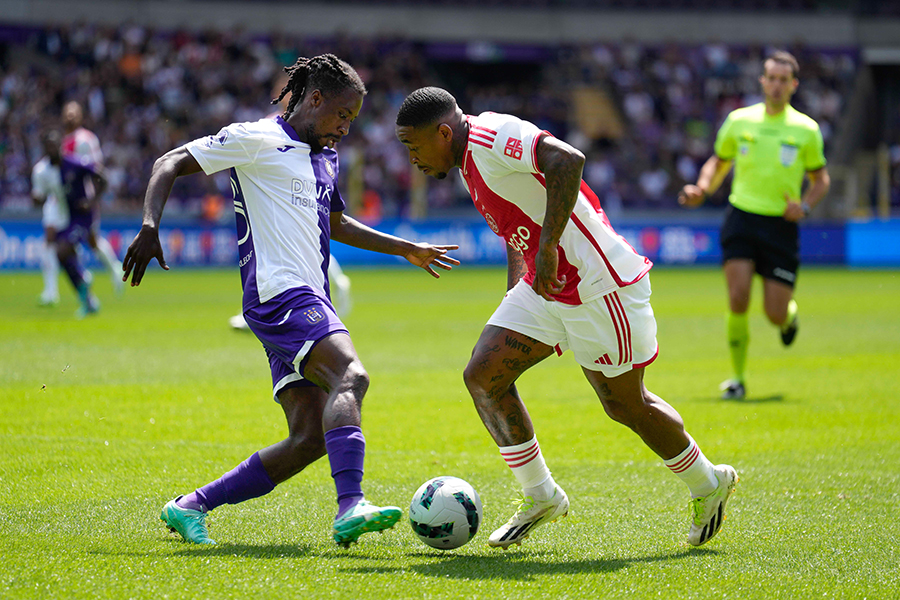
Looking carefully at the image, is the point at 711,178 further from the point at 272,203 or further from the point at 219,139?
the point at 219,139

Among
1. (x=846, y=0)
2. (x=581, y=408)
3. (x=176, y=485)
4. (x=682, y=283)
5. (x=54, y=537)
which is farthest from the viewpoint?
(x=846, y=0)

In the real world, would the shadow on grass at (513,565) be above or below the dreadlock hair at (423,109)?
below

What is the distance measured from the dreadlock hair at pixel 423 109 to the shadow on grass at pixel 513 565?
177 cm

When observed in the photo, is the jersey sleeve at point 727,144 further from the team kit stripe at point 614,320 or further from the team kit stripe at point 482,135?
the team kit stripe at point 482,135

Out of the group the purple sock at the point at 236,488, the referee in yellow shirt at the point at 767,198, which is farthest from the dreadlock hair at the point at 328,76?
the referee in yellow shirt at the point at 767,198

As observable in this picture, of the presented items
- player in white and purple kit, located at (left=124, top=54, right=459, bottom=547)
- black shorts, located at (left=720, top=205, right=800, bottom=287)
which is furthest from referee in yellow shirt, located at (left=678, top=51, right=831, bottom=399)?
player in white and purple kit, located at (left=124, top=54, right=459, bottom=547)

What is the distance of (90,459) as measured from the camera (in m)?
5.86

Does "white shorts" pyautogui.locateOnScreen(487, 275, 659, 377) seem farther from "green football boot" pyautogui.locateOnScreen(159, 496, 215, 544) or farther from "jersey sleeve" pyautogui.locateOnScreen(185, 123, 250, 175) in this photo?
"green football boot" pyautogui.locateOnScreen(159, 496, 215, 544)

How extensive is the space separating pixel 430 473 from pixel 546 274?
1.97 meters

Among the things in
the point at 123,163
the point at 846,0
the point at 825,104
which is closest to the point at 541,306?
the point at 123,163

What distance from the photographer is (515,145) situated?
4109mm

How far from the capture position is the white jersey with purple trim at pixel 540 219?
4230 millimetres

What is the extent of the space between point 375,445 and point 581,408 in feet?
7.18

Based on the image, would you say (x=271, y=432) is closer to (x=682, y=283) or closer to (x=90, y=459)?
(x=90, y=459)
